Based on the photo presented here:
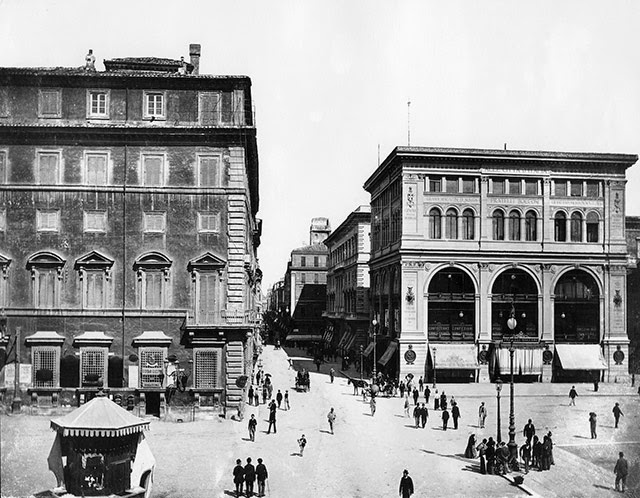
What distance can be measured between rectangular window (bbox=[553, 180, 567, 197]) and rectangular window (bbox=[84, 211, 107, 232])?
1340 inches

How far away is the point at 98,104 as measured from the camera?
3259cm

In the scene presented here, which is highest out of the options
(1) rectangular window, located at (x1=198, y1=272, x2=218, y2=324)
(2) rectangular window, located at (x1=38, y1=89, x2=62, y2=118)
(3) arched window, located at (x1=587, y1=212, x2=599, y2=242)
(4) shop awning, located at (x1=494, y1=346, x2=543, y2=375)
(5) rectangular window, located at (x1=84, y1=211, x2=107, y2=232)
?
(2) rectangular window, located at (x1=38, y1=89, x2=62, y2=118)

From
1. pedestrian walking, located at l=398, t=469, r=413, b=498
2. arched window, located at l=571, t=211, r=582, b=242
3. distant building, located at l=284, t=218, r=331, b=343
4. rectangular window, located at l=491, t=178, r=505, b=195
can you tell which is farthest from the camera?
distant building, located at l=284, t=218, r=331, b=343

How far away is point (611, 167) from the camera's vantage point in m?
50.0

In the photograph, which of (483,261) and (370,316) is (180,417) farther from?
(370,316)

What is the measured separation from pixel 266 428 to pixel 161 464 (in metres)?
8.33

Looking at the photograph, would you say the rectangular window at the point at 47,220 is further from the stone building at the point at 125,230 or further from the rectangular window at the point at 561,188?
the rectangular window at the point at 561,188

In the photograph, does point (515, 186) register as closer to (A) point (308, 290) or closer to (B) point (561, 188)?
(B) point (561, 188)

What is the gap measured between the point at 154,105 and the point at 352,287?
4344cm

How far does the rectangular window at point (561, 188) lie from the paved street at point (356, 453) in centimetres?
1716

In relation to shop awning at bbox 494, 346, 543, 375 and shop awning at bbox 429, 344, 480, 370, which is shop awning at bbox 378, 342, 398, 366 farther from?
shop awning at bbox 494, 346, 543, 375

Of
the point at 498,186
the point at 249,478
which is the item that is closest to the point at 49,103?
the point at 249,478

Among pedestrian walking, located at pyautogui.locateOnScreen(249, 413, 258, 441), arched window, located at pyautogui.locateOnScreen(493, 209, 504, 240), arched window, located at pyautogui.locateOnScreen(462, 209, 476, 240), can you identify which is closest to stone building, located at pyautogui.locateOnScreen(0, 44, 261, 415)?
pedestrian walking, located at pyautogui.locateOnScreen(249, 413, 258, 441)

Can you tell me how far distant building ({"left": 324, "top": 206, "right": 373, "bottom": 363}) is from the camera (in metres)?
66.9
